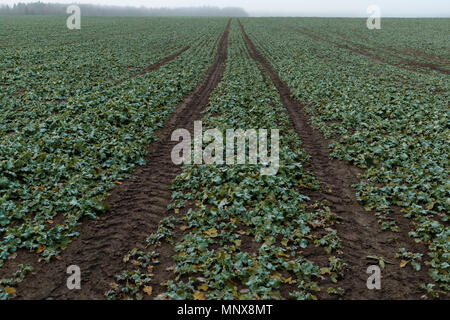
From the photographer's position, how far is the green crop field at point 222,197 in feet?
19.9

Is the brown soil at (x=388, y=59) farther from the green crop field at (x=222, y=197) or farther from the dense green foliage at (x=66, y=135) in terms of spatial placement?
the dense green foliage at (x=66, y=135)

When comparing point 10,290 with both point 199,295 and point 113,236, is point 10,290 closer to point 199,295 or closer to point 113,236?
point 113,236

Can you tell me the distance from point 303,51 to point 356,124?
24360 millimetres

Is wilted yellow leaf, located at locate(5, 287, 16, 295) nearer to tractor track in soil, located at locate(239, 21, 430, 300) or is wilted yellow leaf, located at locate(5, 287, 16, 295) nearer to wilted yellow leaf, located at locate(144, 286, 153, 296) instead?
wilted yellow leaf, located at locate(144, 286, 153, 296)

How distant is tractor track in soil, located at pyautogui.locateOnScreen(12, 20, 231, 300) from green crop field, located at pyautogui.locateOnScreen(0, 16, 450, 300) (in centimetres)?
3

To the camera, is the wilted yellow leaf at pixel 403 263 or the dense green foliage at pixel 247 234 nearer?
the dense green foliage at pixel 247 234

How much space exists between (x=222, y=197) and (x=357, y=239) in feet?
11.6

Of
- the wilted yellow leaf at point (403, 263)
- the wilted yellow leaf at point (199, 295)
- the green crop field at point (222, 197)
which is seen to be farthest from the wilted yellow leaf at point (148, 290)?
the wilted yellow leaf at point (403, 263)

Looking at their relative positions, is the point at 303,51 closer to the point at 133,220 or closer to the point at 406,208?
the point at 406,208

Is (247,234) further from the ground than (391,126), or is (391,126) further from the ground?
(391,126)

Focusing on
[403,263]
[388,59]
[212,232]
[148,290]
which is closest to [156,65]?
[212,232]

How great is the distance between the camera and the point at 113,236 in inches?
286

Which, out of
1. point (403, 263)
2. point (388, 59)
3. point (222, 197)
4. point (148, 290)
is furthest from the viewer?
point (388, 59)

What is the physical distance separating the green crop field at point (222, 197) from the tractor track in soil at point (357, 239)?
4 cm
